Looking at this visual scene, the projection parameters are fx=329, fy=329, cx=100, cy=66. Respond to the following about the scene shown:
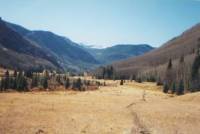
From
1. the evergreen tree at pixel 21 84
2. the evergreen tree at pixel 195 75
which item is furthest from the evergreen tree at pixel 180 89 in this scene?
A: the evergreen tree at pixel 21 84

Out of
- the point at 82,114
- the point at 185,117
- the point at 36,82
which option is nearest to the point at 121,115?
the point at 82,114

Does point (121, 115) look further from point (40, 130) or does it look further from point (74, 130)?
point (40, 130)

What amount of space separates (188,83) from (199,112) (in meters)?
76.5

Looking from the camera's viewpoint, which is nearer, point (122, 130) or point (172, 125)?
point (122, 130)

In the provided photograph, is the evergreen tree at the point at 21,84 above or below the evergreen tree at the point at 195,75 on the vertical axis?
below

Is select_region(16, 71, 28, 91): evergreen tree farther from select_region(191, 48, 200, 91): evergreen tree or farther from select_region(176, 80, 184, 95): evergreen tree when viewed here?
select_region(191, 48, 200, 91): evergreen tree

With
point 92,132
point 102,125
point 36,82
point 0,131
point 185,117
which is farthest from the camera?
point 36,82

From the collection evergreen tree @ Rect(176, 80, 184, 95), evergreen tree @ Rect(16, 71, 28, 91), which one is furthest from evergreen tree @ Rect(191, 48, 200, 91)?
evergreen tree @ Rect(16, 71, 28, 91)

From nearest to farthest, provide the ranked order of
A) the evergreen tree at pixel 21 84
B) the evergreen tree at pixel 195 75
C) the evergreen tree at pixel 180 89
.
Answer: the evergreen tree at pixel 180 89 < the evergreen tree at pixel 195 75 < the evergreen tree at pixel 21 84

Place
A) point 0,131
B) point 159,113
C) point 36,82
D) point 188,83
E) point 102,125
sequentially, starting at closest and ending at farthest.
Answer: point 0,131, point 102,125, point 159,113, point 188,83, point 36,82

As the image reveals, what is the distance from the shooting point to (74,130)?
119 feet

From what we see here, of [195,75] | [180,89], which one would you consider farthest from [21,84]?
[195,75]

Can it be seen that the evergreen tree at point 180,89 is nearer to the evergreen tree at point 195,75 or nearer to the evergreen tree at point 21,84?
the evergreen tree at point 195,75

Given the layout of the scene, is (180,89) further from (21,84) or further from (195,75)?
(21,84)
